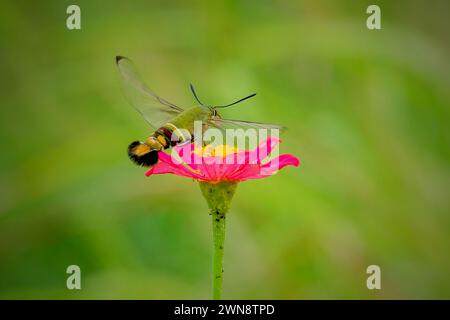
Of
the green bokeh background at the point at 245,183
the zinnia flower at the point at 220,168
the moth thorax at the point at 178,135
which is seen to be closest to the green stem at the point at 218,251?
the zinnia flower at the point at 220,168

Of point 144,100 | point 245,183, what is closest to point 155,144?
point 144,100

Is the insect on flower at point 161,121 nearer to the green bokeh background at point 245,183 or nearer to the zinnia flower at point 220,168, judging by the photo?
the zinnia flower at point 220,168

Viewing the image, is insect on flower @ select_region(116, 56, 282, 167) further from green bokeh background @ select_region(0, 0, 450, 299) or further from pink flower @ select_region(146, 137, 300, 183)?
green bokeh background @ select_region(0, 0, 450, 299)

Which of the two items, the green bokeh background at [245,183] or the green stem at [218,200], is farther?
the green bokeh background at [245,183]

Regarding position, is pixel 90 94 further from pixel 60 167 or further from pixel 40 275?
pixel 40 275

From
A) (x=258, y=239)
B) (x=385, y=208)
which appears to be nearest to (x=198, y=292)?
(x=258, y=239)

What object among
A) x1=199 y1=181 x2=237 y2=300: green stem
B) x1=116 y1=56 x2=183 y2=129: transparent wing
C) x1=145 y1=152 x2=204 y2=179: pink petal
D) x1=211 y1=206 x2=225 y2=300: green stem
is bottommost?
x1=211 y1=206 x2=225 y2=300: green stem

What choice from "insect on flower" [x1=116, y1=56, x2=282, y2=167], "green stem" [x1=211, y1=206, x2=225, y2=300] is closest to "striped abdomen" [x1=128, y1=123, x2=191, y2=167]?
"insect on flower" [x1=116, y1=56, x2=282, y2=167]

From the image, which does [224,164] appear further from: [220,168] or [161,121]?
[161,121]
